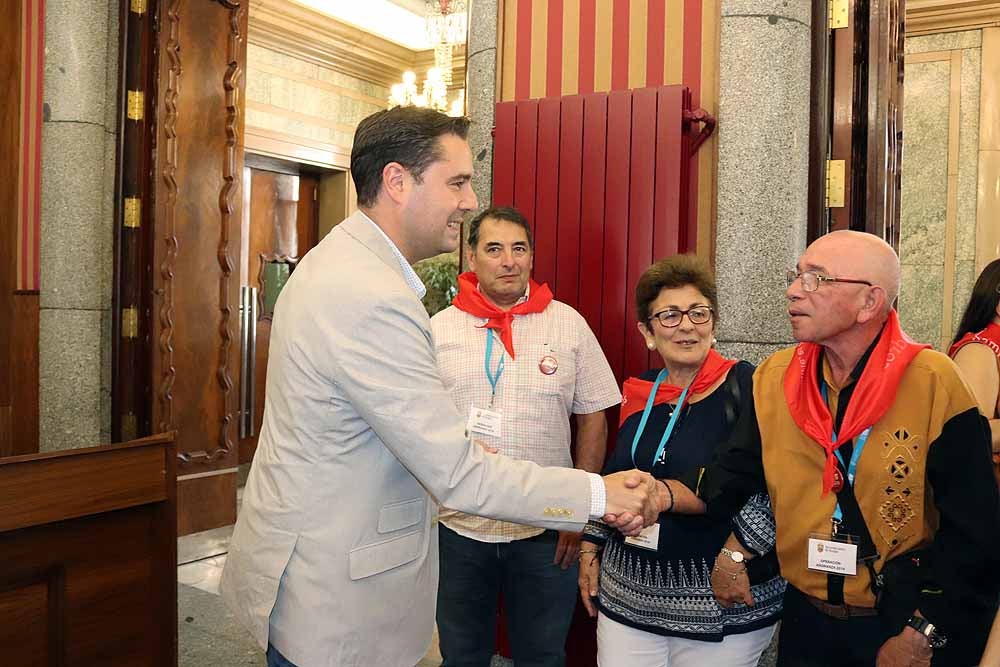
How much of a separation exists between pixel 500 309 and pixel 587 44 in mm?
1026

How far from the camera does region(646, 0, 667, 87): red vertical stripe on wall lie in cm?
286

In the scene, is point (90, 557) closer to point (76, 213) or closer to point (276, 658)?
point (276, 658)

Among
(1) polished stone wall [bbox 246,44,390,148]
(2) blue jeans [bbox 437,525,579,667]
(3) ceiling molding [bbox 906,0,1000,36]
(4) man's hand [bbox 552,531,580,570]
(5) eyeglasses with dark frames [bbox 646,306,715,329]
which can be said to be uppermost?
(3) ceiling molding [bbox 906,0,1000,36]

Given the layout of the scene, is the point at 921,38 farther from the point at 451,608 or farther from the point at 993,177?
the point at 451,608

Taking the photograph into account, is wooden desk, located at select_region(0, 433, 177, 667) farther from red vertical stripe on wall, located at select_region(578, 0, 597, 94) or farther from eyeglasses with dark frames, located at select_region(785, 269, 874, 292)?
red vertical stripe on wall, located at select_region(578, 0, 597, 94)

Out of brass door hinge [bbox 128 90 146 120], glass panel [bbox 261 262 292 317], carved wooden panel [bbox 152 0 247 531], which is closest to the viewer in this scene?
brass door hinge [bbox 128 90 146 120]

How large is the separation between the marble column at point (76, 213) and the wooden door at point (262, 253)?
2.27 m

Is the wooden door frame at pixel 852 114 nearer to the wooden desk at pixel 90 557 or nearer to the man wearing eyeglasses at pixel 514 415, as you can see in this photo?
the man wearing eyeglasses at pixel 514 415

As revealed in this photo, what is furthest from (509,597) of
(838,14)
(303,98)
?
(303,98)

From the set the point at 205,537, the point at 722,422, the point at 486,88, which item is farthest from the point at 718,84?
the point at 205,537

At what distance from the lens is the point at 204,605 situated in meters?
3.89

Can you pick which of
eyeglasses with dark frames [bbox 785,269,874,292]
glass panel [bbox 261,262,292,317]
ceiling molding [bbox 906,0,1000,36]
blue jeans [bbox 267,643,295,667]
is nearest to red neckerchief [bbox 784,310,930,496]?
eyeglasses with dark frames [bbox 785,269,874,292]

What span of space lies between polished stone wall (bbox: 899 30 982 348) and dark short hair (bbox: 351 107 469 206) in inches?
207

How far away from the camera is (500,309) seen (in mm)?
2586
